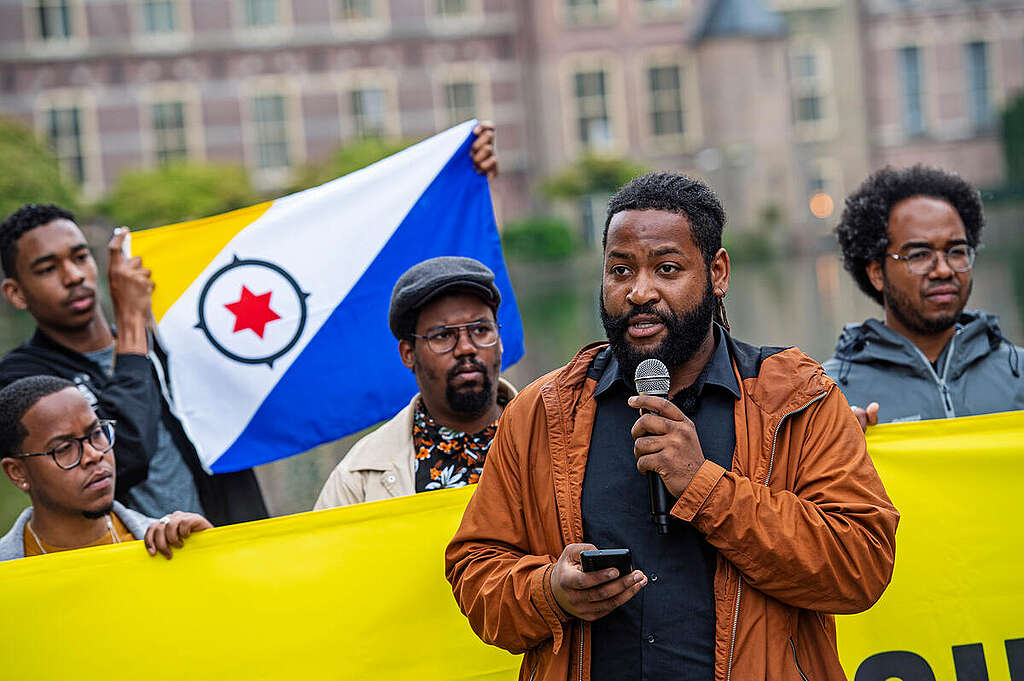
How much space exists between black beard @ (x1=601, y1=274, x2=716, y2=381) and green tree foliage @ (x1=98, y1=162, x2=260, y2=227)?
28.6 meters

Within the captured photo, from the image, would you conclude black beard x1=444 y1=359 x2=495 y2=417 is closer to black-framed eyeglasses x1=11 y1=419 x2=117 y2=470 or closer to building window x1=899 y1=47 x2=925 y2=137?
black-framed eyeglasses x1=11 y1=419 x2=117 y2=470

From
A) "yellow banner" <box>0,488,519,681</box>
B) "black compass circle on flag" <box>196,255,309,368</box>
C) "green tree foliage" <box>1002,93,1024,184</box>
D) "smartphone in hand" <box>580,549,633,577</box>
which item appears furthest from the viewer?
"green tree foliage" <box>1002,93,1024,184</box>

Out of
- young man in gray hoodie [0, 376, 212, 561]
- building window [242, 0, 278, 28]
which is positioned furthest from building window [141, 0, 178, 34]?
young man in gray hoodie [0, 376, 212, 561]

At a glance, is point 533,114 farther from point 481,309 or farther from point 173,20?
point 481,309

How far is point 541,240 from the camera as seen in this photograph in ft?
109

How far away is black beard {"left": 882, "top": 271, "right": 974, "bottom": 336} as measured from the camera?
127 inches

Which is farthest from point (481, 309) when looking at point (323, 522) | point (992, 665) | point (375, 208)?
point (992, 665)

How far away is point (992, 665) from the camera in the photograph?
2.95 meters

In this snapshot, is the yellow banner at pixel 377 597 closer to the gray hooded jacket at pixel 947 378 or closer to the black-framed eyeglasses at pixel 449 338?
the gray hooded jacket at pixel 947 378

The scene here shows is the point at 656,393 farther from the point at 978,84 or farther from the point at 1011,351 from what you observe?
the point at 978,84

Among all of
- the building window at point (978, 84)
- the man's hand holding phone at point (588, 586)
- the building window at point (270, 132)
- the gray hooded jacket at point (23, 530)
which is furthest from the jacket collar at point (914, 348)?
the building window at point (978, 84)

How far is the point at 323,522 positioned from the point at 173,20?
34.9 metres

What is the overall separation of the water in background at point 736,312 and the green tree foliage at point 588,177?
2048 millimetres

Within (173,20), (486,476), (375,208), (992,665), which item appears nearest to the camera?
(486,476)
